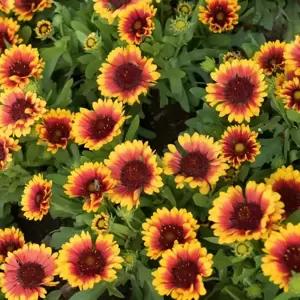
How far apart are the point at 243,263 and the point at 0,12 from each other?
4.58ft

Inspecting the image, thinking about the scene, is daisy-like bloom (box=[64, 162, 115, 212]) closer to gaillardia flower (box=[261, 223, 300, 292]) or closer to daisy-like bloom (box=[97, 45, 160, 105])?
daisy-like bloom (box=[97, 45, 160, 105])

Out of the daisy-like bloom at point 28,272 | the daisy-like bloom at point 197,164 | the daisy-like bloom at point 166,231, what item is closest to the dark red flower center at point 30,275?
the daisy-like bloom at point 28,272

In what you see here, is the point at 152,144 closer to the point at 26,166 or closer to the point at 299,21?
the point at 26,166

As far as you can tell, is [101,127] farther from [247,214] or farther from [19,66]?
[247,214]

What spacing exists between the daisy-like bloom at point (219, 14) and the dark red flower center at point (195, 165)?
54 centimetres

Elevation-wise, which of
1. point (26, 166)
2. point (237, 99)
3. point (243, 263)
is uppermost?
point (237, 99)

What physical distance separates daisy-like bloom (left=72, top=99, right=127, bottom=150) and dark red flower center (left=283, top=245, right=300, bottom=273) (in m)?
0.59

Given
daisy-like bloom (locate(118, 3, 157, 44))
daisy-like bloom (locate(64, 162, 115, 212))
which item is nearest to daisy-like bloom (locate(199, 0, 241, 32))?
daisy-like bloom (locate(118, 3, 157, 44))

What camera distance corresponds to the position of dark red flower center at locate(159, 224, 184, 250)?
59.7 inches

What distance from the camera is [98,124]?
5.62 ft

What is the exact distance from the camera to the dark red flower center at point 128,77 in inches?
70.3

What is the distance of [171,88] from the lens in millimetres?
1933

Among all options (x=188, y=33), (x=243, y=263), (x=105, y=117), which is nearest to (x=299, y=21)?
(x=188, y=33)

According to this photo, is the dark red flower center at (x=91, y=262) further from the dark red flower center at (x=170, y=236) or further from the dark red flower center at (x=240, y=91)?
the dark red flower center at (x=240, y=91)
